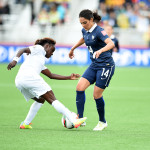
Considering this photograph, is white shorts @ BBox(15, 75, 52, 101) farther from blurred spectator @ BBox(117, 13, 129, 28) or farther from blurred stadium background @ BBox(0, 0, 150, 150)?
blurred spectator @ BBox(117, 13, 129, 28)

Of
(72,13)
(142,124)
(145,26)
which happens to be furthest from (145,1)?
(142,124)

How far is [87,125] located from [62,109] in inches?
57.4

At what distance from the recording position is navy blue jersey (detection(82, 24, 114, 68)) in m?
8.03

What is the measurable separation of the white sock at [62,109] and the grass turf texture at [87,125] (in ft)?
0.82

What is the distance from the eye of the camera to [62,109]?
7555mm

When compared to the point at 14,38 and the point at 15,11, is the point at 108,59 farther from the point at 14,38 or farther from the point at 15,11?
the point at 15,11

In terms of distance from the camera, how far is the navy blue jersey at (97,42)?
8.03 metres

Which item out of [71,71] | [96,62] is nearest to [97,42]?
[96,62]

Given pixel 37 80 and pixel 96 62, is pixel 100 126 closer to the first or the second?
pixel 96 62

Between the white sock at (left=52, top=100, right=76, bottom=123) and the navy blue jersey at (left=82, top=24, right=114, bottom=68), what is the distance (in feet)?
3.73

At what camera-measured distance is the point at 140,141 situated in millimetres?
6801

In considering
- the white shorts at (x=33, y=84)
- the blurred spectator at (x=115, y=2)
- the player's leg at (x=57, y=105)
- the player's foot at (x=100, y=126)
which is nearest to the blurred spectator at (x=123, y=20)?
the blurred spectator at (x=115, y=2)

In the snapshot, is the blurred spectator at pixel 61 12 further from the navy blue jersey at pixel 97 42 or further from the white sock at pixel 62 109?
the white sock at pixel 62 109

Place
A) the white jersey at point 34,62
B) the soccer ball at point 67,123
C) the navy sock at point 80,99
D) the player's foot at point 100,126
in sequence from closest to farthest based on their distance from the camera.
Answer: the white jersey at point 34,62, the soccer ball at point 67,123, the player's foot at point 100,126, the navy sock at point 80,99
